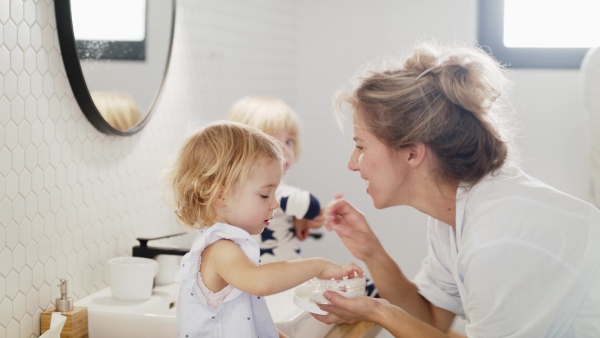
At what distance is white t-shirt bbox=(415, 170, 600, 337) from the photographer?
5.07ft

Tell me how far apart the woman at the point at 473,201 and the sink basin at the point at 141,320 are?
0.25 ft

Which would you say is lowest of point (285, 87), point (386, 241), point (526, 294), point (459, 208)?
point (386, 241)

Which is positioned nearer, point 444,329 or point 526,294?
point 526,294

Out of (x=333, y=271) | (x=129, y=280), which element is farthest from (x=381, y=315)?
(x=129, y=280)

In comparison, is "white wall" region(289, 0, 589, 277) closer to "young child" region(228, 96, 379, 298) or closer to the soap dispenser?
"young child" region(228, 96, 379, 298)

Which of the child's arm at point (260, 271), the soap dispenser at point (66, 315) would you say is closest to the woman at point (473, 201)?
the child's arm at point (260, 271)

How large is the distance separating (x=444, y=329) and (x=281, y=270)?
0.77m

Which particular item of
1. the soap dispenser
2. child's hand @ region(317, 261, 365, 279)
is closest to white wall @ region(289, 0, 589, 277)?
child's hand @ region(317, 261, 365, 279)

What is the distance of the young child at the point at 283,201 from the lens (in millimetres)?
2396

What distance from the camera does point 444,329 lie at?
2.10 metres

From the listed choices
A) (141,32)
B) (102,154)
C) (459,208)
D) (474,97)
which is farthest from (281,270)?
(141,32)

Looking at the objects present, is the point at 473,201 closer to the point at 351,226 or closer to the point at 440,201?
the point at 440,201

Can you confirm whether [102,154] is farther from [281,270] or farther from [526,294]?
[526,294]

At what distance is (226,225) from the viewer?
5.17 ft
